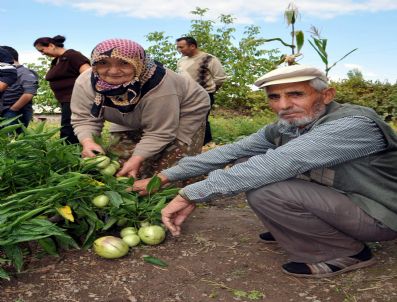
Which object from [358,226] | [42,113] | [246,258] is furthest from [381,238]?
[42,113]

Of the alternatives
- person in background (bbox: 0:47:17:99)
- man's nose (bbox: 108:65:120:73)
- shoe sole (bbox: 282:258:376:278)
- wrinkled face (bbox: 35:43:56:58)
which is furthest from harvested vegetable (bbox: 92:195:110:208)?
wrinkled face (bbox: 35:43:56:58)

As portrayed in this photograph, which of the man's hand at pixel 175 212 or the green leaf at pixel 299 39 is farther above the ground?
the green leaf at pixel 299 39

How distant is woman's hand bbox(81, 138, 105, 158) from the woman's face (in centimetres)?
42

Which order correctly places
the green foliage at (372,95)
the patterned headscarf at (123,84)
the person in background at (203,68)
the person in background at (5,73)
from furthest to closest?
the green foliage at (372,95) < the person in background at (203,68) < the person in background at (5,73) < the patterned headscarf at (123,84)

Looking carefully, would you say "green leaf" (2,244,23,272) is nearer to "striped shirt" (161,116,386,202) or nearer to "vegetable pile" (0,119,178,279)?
"vegetable pile" (0,119,178,279)

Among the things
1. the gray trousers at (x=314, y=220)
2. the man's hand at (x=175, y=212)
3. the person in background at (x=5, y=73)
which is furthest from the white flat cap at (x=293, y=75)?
the person in background at (x=5, y=73)

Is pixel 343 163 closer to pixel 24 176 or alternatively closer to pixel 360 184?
pixel 360 184

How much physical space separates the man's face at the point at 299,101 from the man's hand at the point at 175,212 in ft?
2.19

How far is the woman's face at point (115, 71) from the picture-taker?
10.4ft

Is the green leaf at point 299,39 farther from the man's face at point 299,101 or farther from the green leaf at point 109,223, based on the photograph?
the green leaf at point 109,223

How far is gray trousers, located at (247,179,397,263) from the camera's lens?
2.38 m

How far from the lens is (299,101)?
245 cm

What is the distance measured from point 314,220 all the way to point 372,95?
10.6 m

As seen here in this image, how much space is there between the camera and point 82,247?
2.77 meters
